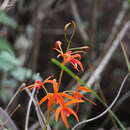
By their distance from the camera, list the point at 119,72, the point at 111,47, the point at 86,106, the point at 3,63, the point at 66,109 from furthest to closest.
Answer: the point at 119,72
the point at 86,106
the point at 111,47
the point at 3,63
the point at 66,109

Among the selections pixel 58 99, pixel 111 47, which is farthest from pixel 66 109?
pixel 111 47

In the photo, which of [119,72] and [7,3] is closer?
[7,3]

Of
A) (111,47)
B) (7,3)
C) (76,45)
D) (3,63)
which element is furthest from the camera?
(76,45)

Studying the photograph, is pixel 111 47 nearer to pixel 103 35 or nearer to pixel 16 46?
pixel 103 35

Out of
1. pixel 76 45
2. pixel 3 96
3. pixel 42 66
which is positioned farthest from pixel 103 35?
pixel 3 96

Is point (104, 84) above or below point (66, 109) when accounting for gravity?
below

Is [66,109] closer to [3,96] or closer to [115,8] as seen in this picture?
[3,96]

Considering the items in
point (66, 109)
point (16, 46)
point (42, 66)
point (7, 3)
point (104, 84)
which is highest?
point (7, 3)
